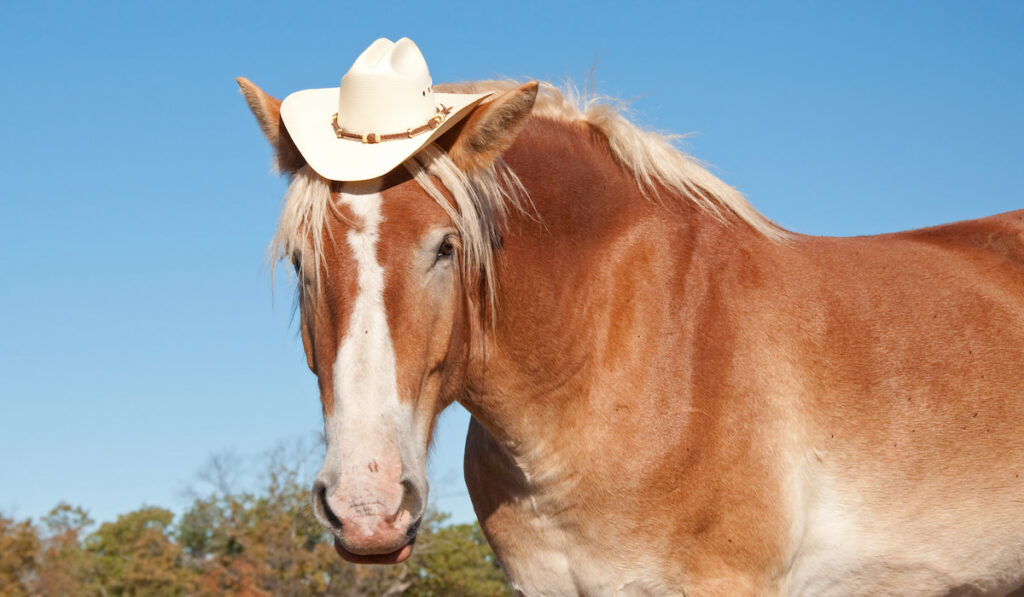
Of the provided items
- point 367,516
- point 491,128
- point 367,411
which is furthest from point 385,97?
point 367,516

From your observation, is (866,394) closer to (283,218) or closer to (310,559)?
(283,218)

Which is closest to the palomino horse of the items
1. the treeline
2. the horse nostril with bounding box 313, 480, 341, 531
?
the horse nostril with bounding box 313, 480, 341, 531

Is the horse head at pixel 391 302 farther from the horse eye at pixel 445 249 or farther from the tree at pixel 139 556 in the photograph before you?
the tree at pixel 139 556

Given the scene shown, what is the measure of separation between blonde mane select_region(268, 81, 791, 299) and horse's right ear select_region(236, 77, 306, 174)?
0.17m

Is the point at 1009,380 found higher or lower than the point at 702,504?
higher

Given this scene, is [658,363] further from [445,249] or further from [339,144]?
[339,144]

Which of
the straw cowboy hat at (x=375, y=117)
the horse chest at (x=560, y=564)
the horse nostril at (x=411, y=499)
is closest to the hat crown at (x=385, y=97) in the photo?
the straw cowboy hat at (x=375, y=117)

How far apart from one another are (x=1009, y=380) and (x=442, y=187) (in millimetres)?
2694

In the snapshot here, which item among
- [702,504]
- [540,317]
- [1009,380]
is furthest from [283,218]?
[1009,380]

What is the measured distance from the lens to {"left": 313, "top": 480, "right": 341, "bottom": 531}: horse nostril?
2917 millimetres

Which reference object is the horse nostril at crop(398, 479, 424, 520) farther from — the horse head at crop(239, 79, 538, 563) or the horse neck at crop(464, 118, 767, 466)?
the horse neck at crop(464, 118, 767, 466)

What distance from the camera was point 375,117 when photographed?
11.8ft

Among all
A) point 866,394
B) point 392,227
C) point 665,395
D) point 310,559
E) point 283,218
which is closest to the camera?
point 392,227

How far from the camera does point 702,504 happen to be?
3627 mm
